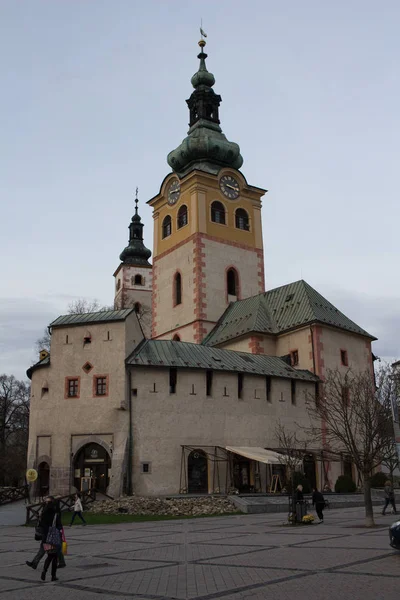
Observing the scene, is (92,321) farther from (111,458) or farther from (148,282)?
(148,282)

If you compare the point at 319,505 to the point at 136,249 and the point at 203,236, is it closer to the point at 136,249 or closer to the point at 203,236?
the point at 203,236

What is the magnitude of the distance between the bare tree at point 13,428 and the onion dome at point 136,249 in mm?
20308

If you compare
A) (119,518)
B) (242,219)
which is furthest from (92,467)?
(242,219)

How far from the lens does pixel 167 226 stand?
56.9m

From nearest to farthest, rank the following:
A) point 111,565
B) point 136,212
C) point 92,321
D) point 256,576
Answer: point 256,576, point 111,565, point 92,321, point 136,212

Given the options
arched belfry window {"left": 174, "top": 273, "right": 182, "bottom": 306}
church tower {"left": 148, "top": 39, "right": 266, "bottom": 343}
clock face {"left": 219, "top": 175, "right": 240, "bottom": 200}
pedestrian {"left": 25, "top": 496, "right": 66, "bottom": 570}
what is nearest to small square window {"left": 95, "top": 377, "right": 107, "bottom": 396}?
church tower {"left": 148, "top": 39, "right": 266, "bottom": 343}

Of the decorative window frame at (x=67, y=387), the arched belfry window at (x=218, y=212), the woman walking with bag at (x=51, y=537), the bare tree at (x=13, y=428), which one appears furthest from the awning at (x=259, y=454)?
the bare tree at (x=13, y=428)

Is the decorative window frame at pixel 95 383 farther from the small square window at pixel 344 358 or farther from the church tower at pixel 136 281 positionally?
the church tower at pixel 136 281

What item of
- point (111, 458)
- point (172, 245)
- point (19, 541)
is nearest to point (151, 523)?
point (19, 541)

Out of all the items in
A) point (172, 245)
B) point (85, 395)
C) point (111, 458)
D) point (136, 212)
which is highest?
point (136, 212)

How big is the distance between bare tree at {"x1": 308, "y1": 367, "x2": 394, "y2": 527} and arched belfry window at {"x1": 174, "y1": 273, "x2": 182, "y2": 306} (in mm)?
15533

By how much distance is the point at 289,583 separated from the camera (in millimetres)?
10883

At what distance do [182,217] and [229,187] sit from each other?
462 centimetres

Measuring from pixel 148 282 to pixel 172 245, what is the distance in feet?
89.9
